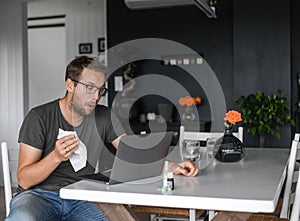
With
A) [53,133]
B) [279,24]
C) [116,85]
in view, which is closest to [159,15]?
[116,85]

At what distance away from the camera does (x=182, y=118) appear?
6469mm

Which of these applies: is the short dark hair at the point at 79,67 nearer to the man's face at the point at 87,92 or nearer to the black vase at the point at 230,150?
the man's face at the point at 87,92

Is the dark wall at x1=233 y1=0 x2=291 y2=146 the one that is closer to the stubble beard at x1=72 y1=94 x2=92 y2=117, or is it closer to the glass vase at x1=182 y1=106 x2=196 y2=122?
the glass vase at x1=182 y1=106 x2=196 y2=122

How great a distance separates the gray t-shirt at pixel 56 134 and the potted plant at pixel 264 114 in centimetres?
287

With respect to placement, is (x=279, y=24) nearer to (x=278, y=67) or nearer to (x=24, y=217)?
(x=278, y=67)

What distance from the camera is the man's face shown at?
2.46 metres

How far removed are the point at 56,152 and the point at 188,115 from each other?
174 inches

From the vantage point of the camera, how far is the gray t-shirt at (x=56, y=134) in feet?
7.80

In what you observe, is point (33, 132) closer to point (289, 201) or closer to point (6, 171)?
point (6, 171)

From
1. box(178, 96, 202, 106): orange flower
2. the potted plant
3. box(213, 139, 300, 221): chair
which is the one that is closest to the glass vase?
box(178, 96, 202, 106): orange flower

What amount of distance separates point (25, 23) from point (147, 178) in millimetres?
5015

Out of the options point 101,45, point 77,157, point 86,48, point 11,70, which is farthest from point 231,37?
point 77,157

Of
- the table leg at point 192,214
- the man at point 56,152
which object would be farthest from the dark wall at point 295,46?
the man at point 56,152

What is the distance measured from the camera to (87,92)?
247 centimetres
